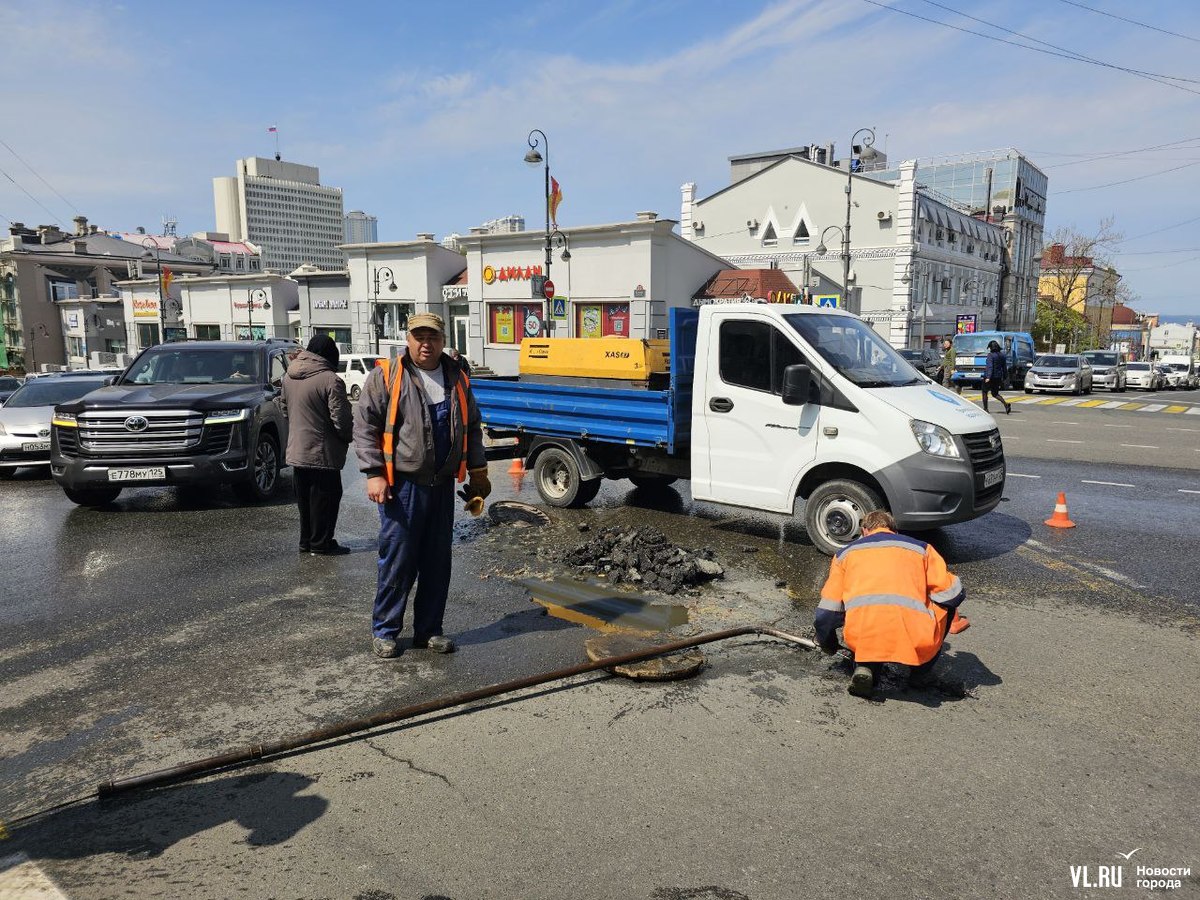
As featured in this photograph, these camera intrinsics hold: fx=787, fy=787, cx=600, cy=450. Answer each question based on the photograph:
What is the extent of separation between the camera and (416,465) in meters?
4.68

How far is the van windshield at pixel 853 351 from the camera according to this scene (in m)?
7.14

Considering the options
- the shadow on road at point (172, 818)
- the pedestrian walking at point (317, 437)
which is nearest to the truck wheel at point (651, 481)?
the pedestrian walking at point (317, 437)

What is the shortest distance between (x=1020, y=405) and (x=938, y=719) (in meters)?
24.2

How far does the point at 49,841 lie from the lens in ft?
9.87

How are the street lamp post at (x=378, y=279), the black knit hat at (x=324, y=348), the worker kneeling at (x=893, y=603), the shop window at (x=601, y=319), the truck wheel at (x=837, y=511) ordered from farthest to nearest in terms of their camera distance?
1. the street lamp post at (x=378, y=279)
2. the shop window at (x=601, y=319)
3. the black knit hat at (x=324, y=348)
4. the truck wheel at (x=837, y=511)
5. the worker kneeling at (x=893, y=603)

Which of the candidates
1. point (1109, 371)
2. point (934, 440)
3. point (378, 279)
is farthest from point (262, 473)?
point (1109, 371)

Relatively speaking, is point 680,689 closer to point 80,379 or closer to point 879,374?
point 879,374

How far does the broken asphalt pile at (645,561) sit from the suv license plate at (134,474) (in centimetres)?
489

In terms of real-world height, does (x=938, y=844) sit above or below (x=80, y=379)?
below

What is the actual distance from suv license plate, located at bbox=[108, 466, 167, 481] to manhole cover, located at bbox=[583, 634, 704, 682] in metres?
5.99

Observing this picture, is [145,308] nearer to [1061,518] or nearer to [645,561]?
[645,561]

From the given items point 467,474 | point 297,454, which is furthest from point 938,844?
point 297,454

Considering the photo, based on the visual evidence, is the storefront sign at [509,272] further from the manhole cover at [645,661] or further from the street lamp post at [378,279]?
the manhole cover at [645,661]

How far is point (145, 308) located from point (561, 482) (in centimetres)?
6100
